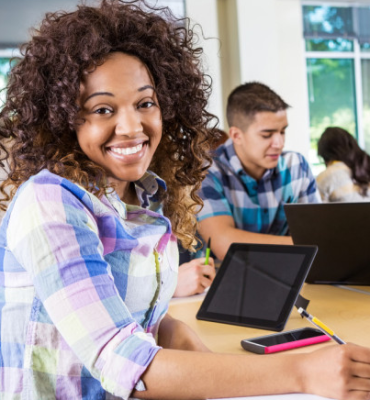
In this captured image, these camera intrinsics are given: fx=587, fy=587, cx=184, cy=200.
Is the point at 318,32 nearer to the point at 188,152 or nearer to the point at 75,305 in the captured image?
the point at 188,152

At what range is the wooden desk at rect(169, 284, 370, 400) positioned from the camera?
1157 mm

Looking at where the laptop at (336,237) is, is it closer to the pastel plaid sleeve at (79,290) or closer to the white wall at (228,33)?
the pastel plaid sleeve at (79,290)

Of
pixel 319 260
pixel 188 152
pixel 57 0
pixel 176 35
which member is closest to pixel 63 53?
pixel 176 35

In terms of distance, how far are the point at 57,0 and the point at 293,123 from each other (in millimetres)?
2800

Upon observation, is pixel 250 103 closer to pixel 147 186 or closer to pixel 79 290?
pixel 147 186

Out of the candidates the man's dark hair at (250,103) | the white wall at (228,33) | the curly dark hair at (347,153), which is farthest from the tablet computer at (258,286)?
the white wall at (228,33)

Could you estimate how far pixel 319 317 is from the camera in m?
1.33

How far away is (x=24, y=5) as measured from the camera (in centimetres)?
554

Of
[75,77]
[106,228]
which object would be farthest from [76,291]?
[75,77]

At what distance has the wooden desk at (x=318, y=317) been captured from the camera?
45.8 inches

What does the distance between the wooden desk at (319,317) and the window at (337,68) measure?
5.26 metres

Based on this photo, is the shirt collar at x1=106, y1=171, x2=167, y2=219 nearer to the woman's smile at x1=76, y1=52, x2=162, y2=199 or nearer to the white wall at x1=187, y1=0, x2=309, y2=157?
the woman's smile at x1=76, y1=52, x2=162, y2=199

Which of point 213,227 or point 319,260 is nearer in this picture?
point 319,260

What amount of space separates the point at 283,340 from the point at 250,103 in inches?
66.3
